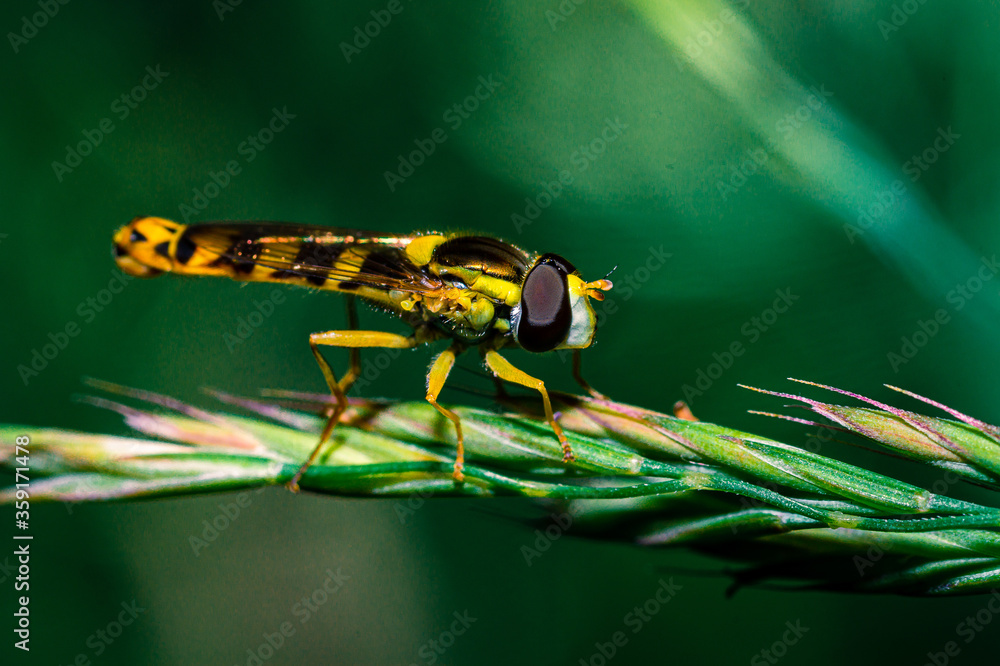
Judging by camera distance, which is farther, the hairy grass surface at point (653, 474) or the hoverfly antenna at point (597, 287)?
the hoverfly antenna at point (597, 287)

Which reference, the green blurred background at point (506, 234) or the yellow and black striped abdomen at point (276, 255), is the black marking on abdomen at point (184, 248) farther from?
the green blurred background at point (506, 234)

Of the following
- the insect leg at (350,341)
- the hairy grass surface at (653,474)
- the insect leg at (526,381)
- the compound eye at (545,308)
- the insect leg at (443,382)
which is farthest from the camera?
the insect leg at (350,341)

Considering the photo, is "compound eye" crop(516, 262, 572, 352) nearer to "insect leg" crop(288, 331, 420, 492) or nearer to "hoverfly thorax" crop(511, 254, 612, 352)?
"hoverfly thorax" crop(511, 254, 612, 352)

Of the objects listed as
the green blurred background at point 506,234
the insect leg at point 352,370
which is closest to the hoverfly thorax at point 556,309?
the green blurred background at point 506,234

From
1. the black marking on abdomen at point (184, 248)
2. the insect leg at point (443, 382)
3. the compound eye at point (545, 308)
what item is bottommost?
the black marking on abdomen at point (184, 248)

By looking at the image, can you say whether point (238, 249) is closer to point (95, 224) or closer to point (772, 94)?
point (95, 224)

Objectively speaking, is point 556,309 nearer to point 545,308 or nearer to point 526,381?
point 545,308

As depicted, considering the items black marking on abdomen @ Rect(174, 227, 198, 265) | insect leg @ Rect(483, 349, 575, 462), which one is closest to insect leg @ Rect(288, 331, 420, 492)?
insect leg @ Rect(483, 349, 575, 462)

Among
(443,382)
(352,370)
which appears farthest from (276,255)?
(443,382)
